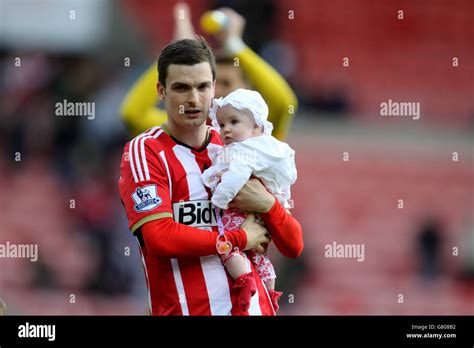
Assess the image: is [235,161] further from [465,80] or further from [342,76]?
[465,80]

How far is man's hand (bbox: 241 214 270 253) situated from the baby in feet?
0.13

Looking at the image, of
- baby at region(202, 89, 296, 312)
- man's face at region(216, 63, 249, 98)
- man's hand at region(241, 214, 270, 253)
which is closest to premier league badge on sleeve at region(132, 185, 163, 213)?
baby at region(202, 89, 296, 312)

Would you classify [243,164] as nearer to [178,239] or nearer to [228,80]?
[178,239]

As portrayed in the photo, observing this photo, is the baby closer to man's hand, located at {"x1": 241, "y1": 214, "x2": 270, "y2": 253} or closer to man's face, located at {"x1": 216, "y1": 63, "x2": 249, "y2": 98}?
man's hand, located at {"x1": 241, "y1": 214, "x2": 270, "y2": 253}

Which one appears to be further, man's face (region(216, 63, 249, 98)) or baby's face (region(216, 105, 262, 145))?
man's face (region(216, 63, 249, 98))

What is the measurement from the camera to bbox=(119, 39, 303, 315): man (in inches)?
150

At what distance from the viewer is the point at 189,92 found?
12.5ft

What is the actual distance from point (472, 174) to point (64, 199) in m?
5.29

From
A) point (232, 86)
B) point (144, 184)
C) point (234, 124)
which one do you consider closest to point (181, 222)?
point (144, 184)

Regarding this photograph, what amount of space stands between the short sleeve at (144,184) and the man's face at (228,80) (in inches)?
64.4

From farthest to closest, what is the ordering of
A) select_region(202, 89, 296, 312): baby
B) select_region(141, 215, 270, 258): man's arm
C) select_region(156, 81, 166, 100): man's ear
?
select_region(156, 81, 166, 100): man's ear < select_region(202, 89, 296, 312): baby < select_region(141, 215, 270, 258): man's arm

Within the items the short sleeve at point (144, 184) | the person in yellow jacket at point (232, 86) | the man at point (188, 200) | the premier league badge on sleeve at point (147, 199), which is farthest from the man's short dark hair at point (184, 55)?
the person in yellow jacket at point (232, 86)

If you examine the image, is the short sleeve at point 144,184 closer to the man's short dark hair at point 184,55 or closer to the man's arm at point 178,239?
the man's arm at point 178,239

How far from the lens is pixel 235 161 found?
3826 mm
